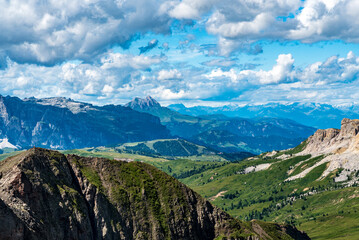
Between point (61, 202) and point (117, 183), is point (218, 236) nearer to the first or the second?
point (117, 183)

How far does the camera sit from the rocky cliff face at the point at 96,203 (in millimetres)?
117625

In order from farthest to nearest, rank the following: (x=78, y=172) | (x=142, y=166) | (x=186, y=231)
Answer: (x=142, y=166) < (x=186, y=231) < (x=78, y=172)

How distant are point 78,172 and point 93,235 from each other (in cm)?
2799

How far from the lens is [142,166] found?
194 metres

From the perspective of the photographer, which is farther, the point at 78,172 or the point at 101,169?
the point at 101,169

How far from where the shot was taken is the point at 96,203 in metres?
152

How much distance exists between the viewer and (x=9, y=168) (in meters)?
131

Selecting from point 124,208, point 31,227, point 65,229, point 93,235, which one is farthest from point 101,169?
point 31,227

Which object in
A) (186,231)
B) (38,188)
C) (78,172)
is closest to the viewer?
(38,188)

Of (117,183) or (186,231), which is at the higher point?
(117,183)

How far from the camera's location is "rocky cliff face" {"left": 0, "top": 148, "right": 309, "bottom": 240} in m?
118

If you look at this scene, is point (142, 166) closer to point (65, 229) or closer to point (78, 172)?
point (78, 172)

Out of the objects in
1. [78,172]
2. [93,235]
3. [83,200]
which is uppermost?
[78,172]

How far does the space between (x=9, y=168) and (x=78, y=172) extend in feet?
111
